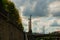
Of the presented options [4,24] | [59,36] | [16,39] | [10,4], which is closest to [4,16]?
[4,24]

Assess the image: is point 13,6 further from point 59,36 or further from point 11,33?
point 59,36

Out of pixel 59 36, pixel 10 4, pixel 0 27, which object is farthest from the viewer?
pixel 59 36

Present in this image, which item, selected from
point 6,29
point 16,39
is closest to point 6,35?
point 6,29

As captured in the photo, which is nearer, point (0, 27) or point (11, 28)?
point (0, 27)

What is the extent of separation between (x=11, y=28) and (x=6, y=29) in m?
2.25

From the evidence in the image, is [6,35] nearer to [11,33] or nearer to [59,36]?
[11,33]

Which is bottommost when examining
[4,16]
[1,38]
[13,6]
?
[1,38]

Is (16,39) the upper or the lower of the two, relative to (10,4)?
lower

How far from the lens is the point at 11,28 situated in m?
38.4

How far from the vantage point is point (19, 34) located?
45281 millimetres

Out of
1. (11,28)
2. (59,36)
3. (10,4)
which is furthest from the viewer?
(59,36)

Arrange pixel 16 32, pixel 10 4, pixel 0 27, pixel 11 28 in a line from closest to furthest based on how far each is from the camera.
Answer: pixel 0 27
pixel 11 28
pixel 16 32
pixel 10 4

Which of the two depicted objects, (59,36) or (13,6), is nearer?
(13,6)

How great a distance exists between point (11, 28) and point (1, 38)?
341 centimetres
